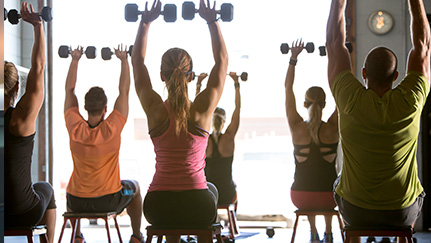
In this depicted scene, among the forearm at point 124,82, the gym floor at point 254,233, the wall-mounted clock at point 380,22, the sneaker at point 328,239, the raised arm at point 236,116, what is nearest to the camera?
the forearm at point 124,82

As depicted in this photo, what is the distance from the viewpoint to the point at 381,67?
7.45ft

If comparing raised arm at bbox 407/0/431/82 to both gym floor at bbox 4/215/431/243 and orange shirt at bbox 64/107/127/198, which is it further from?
gym floor at bbox 4/215/431/243

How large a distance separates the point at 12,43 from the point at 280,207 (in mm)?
3101

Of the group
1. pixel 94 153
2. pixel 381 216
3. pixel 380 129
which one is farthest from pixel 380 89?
pixel 94 153

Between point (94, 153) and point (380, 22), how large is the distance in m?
3.44

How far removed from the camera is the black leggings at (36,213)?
2.64m

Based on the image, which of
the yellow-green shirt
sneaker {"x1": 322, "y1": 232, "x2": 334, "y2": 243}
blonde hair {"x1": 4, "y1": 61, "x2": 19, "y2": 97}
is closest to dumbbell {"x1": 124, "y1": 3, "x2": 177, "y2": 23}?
blonde hair {"x1": 4, "y1": 61, "x2": 19, "y2": 97}

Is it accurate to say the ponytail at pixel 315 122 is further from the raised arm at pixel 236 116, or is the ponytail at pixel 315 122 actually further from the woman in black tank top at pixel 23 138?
the woman in black tank top at pixel 23 138

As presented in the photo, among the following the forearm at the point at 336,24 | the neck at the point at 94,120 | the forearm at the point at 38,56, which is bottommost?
the neck at the point at 94,120

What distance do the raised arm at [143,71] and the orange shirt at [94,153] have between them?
959 millimetres

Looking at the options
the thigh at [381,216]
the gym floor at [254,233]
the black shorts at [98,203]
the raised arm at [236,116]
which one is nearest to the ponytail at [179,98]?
the thigh at [381,216]

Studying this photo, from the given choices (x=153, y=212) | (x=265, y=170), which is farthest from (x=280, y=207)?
(x=153, y=212)

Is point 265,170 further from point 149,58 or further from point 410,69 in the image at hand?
point 410,69

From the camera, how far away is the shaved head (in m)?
2.26
